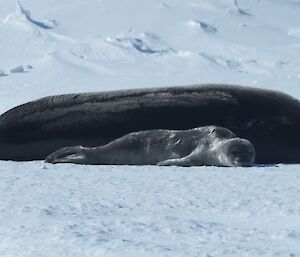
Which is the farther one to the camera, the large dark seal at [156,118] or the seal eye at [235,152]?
the large dark seal at [156,118]

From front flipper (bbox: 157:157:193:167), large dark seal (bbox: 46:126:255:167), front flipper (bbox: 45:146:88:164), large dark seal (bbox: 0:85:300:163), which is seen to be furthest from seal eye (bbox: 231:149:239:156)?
front flipper (bbox: 45:146:88:164)

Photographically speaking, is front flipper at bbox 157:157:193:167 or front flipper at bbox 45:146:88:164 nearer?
front flipper at bbox 157:157:193:167

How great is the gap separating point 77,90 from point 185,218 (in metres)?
7.52

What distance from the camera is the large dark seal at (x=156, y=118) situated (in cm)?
478

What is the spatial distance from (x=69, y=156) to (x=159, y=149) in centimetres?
51

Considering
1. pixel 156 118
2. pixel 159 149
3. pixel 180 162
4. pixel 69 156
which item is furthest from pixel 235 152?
pixel 69 156

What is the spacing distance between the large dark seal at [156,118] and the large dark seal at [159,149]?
188 mm

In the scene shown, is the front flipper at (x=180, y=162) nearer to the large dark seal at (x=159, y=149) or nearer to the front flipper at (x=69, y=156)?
the large dark seal at (x=159, y=149)

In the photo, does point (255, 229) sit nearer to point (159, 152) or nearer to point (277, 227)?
point (277, 227)

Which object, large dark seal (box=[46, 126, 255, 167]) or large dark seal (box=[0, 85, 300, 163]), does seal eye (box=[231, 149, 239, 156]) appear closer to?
large dark seal (box=[46, 126, 255, 167])

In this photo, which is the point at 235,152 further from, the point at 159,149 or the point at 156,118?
the point at 156,118

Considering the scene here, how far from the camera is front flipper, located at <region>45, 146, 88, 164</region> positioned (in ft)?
15.3

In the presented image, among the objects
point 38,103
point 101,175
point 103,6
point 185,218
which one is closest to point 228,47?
point 103,6

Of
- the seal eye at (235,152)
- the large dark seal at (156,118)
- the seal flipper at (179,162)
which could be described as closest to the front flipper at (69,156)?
the large dark seal at (156,118)
